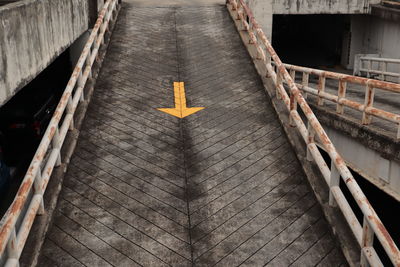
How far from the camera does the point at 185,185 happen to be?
716cm

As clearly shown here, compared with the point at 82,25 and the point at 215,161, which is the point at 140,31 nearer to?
the point at 82,25

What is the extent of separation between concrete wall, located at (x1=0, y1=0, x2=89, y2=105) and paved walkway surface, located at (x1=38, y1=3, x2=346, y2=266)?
1.34 meters

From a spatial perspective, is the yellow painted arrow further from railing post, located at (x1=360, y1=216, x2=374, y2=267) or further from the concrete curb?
railing post, located at (x1=360, y1=216, x2=374, y2=267)

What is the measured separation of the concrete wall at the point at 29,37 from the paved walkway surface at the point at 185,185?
1345mm

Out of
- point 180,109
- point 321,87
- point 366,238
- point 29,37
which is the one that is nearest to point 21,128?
point 29,37

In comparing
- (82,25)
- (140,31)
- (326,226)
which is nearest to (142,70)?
(140,31)

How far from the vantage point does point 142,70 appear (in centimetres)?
1143

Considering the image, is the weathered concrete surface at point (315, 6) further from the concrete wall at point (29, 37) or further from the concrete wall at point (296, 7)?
the concrete wall at point (29, 37)

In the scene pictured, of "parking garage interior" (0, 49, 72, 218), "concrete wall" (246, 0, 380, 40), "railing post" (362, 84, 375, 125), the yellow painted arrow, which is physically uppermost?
"concrete wall" (246, 0, 380, 40)

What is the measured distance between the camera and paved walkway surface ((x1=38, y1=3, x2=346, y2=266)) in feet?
19.6

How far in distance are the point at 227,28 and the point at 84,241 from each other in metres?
9.77

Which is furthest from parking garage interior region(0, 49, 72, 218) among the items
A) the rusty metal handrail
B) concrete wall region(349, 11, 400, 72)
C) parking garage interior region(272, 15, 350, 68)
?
parking garage interior region(272, 15, 350, 68)

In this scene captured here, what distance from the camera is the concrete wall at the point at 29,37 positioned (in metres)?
8.22

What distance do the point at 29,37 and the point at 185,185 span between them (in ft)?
15.7
